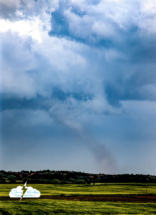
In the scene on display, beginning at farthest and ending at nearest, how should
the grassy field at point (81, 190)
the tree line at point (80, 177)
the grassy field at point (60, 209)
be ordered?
the tree line at point (80, 177)
the grassy field at point (81, 190)
the grassy field at point (60, 209)

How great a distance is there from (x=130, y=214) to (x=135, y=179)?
3295 inches

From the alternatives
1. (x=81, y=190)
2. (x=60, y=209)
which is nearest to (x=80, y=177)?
(x=81, y=190)

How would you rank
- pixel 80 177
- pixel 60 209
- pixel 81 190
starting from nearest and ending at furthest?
pixel 60 209, pixel 81 190, pixel 80 177

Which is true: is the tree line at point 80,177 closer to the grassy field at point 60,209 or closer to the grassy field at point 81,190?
the grassy field at point 81,190

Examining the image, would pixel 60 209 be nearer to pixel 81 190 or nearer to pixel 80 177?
pixel 81 190

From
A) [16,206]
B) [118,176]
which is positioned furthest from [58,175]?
[16,206]

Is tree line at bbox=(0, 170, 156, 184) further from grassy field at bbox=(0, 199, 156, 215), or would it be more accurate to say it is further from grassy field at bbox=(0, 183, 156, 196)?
grassy field at bbox=(0, 199, 156, 215)

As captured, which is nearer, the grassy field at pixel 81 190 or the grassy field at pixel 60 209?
the grassy field at pixel 60 209

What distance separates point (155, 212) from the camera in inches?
1471

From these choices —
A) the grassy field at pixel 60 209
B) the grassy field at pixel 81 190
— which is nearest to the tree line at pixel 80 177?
the grassy field at pixel 81 190

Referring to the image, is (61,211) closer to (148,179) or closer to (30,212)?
(30,212)

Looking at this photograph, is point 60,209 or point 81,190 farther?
point 81,190

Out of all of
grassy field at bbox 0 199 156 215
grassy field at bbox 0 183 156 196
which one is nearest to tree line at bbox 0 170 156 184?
grassy field at bbox 0 183 156 196

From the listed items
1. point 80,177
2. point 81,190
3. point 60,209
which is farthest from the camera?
point 80,177
